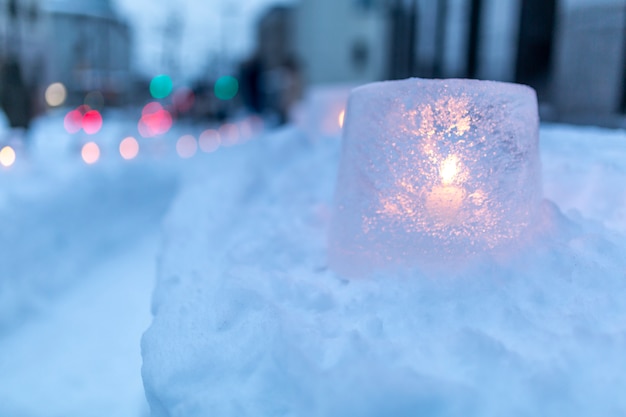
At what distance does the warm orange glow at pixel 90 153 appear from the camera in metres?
8.48

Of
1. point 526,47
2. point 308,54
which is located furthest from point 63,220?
point 308,54

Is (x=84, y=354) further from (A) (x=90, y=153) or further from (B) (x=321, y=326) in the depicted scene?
(A) (x=90, y=153)

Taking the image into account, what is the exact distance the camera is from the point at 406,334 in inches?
73.4

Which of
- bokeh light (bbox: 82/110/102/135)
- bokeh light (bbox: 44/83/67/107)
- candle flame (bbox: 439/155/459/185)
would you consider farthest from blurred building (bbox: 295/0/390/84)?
candle flame (bbox: 439/155/459/185)

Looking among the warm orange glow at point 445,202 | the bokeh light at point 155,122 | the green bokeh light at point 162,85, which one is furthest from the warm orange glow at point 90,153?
the green bokeh light at point 162,85

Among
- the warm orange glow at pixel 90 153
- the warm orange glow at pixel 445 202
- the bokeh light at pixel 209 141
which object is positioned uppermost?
the warm orange glow at pixel 445 202

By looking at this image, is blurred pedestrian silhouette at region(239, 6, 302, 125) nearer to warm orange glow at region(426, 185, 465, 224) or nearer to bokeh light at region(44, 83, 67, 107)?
bokeh light at region(44, 83, 67, 107)

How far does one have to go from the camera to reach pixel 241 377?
5.99ft

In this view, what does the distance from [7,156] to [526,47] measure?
723 cm

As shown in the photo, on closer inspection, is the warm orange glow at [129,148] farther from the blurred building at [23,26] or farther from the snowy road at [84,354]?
the blurred building at [23,26]

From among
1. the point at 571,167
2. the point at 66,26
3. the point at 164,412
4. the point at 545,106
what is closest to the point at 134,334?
the point at 164,412

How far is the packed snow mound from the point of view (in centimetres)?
161

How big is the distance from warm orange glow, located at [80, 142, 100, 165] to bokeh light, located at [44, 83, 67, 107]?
13.3 metres

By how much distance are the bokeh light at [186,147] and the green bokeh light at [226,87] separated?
1321 centimetres
